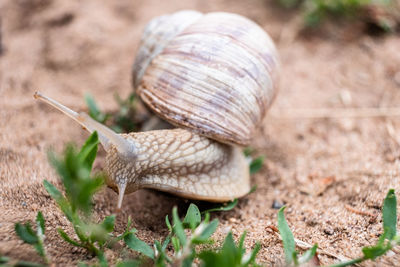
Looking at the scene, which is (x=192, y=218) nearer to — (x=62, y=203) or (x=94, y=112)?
(x=62, y=203)

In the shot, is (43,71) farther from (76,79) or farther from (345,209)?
(345,209)

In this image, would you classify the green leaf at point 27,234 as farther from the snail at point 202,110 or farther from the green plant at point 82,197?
the snail at point 202,110

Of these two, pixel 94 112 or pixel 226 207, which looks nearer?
pixel 226 207

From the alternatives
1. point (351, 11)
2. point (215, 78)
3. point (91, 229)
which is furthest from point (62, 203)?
point (351, 11)

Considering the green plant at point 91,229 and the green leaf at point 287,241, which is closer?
the green plant at point 91,229

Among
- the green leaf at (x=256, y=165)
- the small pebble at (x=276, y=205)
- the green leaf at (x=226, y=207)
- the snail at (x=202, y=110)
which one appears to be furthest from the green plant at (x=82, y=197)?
the green leaf at (x=256, y=165)
